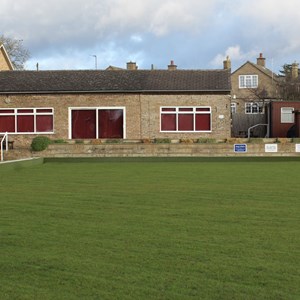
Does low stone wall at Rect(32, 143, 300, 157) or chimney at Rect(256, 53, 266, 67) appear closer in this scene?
low stone wall at Rect(32, 143, 300, 157)

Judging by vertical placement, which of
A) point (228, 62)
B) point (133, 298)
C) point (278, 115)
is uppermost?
point (228, 62)

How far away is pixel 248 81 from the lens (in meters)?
61.5

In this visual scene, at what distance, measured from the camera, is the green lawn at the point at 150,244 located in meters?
4.89

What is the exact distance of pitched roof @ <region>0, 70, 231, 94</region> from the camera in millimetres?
30938

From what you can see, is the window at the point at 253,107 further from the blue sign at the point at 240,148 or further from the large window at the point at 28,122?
the blue sign at the point at 240,148

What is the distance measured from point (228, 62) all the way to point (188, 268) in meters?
42.8

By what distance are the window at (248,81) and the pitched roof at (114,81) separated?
28579 mm

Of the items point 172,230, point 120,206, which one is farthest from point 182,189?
point 172,230

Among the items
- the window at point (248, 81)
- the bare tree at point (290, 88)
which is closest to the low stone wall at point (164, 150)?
the bare tree at point (290, 88)

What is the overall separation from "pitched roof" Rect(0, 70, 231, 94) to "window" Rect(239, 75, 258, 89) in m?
28.6

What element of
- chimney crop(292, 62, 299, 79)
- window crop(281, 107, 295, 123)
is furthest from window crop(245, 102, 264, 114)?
window crop(281, 107, 295, 123)

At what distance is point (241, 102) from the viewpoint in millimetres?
57312

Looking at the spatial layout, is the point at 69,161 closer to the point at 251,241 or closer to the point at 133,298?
the point at 251,241

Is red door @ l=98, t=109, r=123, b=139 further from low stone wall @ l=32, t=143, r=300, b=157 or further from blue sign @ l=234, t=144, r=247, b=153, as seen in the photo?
blue sign @ l=234, t=144, r=247, b=153
